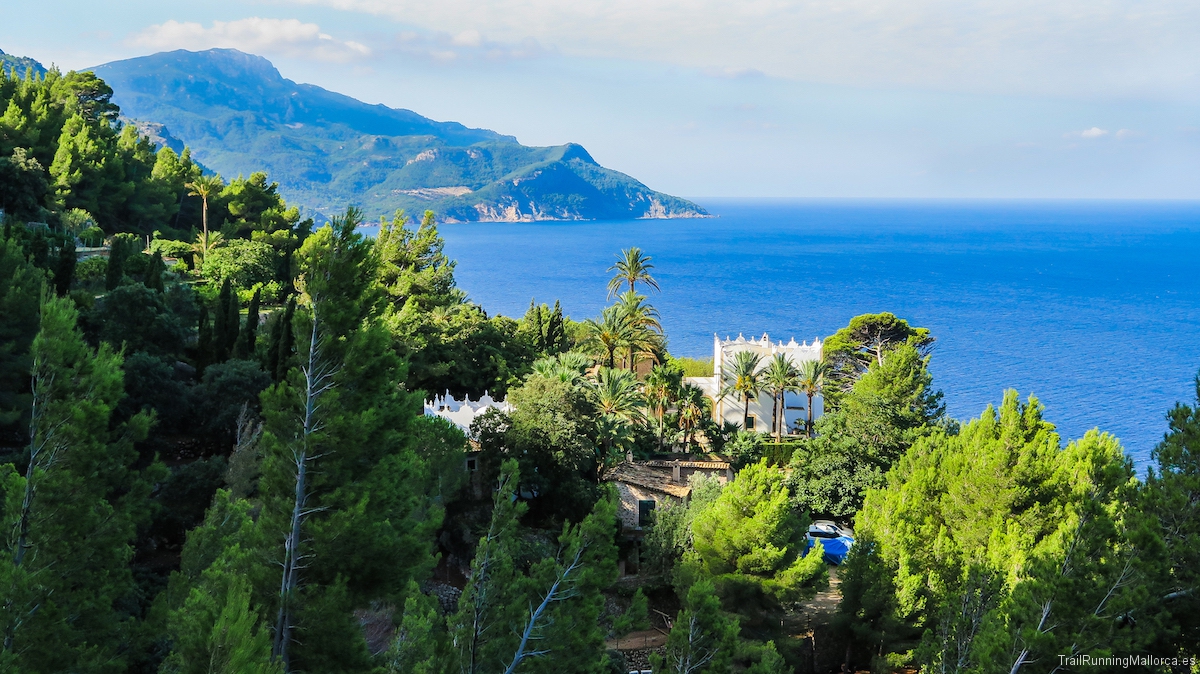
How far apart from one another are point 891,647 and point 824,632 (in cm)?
220

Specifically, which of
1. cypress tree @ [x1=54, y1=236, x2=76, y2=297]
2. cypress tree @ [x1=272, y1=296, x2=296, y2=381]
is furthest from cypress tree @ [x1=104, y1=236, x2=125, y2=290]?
cypress tree @ [x1=272, y1=296, x2=296, y2=381]

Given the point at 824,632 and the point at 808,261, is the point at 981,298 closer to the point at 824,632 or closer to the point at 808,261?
the point at 808,261

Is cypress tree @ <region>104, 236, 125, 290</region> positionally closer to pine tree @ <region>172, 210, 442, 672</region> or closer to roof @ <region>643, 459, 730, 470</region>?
pine tree @ <region>172, 210, 442, 672</region>

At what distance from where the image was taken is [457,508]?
22984mm

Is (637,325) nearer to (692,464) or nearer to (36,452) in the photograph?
(692,464)

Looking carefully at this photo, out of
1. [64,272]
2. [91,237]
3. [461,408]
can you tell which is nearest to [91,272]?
[64,272]

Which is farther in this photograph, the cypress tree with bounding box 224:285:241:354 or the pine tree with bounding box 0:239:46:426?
the cypress tree with bounding box 224:285:241:354

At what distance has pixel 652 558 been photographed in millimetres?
22141

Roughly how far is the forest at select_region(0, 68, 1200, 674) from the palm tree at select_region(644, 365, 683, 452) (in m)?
0.13

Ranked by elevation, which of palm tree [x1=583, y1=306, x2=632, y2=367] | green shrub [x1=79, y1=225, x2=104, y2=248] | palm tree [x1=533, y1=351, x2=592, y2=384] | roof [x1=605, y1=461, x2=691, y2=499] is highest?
green shrub [x1=79, y1=225, x2=104, y2=248]

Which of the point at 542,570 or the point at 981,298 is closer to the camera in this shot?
the point at 542,570

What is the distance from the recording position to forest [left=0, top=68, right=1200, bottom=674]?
10.3 meters

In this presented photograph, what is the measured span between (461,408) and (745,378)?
44.0 ft

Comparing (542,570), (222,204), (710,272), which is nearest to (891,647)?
(542,570)
